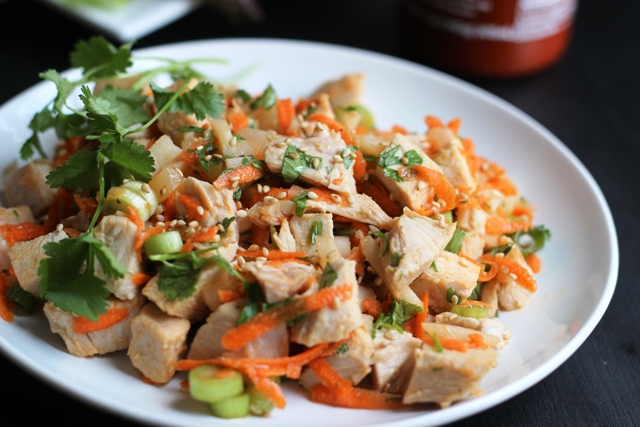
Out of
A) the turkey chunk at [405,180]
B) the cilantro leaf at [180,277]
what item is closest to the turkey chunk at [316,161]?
the turkey chunk at [405,180]

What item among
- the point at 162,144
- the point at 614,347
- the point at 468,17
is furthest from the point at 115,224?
the point at 468,17

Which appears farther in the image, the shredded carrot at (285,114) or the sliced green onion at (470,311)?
the shredded carrot at (285,114)

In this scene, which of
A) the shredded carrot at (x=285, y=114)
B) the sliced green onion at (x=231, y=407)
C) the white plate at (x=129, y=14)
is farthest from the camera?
the white plate at (x=129, y=14)

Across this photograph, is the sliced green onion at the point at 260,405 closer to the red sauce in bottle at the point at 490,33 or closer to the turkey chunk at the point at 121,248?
the turkey chunk at the point at 121,248

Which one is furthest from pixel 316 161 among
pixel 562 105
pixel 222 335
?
pixel 562 105

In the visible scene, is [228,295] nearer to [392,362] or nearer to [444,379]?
[392,362]

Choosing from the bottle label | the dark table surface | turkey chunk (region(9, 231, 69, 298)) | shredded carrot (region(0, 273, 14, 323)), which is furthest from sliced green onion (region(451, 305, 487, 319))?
the bottle label

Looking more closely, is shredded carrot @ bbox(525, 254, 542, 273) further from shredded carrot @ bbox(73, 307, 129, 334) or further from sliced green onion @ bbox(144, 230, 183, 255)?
shredded carrot @ bbox(73, 307, 129, 334)
